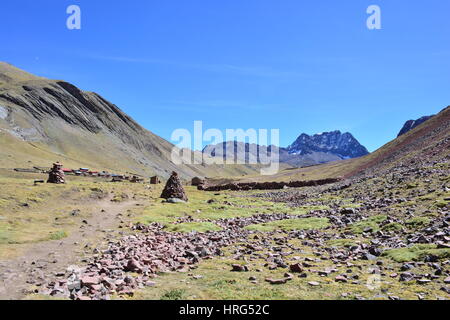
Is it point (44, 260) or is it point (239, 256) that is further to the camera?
point (239, 256)

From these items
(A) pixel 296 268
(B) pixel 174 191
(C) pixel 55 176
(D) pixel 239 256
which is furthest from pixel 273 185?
(A) pixel 296 268

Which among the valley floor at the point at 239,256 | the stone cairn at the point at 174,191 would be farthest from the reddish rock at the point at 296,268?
the stone cairn at the point at 174,191

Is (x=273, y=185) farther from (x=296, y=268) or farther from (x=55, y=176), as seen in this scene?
(x=296, y=268)

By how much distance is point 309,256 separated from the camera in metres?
14.4

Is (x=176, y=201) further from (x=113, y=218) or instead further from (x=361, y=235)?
(x=361, y=235)

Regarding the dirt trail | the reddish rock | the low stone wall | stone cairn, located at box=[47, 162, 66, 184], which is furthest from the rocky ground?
the low stone wall

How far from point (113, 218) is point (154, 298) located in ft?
65.4

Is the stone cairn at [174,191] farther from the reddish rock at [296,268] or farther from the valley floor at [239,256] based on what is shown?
the reddish rock at [296,268]

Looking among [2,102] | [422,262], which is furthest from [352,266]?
[2,102]

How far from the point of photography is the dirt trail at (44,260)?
10.4m

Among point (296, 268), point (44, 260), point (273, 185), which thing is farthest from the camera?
point (273, 185)

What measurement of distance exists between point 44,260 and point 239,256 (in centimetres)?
888

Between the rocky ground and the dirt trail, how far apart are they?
74cm

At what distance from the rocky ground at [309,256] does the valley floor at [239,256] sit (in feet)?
0.14
